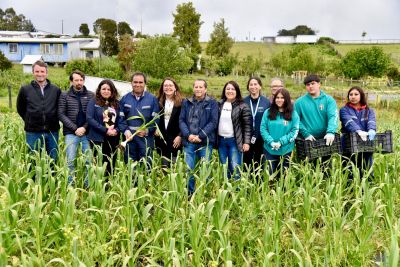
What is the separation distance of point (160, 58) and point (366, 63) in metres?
16.3

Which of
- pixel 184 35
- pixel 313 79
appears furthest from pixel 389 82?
pixel 313 79

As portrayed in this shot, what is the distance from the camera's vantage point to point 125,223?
3754 millimetres

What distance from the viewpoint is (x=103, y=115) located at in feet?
17.7

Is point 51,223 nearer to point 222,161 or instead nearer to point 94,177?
point 94,177

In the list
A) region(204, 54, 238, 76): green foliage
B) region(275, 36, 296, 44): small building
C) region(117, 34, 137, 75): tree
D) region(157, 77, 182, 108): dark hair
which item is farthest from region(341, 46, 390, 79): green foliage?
region(275, 36, 296, 44): small building

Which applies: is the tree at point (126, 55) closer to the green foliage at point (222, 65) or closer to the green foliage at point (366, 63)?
the green foliage at point (222, 65)

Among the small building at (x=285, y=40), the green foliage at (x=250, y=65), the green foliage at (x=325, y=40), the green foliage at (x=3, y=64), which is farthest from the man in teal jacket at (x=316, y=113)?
the small building at (x=285, y=40)

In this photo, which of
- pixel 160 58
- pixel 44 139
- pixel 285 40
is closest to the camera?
pixel 44 139

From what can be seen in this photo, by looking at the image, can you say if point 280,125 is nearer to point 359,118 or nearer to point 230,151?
point 230,151

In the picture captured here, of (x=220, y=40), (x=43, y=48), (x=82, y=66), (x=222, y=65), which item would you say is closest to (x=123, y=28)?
(x=43, y=48)

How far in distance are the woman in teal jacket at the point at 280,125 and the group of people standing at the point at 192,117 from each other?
11mm

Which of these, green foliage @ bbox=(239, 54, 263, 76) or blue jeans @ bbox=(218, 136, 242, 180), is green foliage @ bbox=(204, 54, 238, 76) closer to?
green foliage @ bbox=(239, 54, 263, 76)

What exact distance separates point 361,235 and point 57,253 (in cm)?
252

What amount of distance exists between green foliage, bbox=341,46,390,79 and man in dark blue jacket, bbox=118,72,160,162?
104 ft
